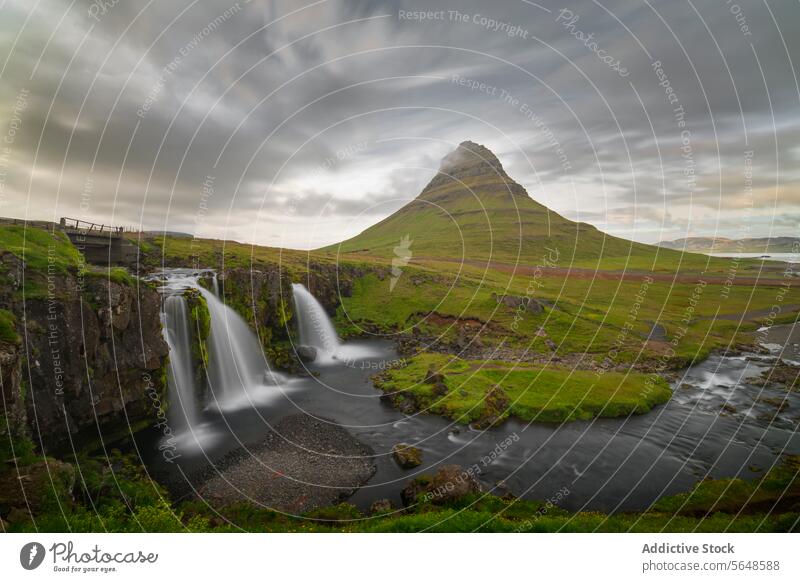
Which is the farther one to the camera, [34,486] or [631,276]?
[631,276]

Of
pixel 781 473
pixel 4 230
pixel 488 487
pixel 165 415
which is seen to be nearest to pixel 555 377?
pixel 781 473

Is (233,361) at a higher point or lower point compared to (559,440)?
higher

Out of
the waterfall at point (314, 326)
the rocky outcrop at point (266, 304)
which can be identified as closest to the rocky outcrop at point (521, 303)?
the waterfall at point (314, 326)

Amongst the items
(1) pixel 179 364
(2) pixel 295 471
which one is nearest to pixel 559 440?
(2) pixel 295 471

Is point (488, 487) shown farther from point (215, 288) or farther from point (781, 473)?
point (215, 288)

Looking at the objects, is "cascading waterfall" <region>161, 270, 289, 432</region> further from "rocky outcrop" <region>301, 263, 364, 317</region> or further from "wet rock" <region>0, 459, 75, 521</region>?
"rocky outcrop" <region>301, 263, 364, 317</region>

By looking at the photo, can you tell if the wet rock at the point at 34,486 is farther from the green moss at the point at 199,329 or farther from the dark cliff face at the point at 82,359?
the green moss at the point at 199,329

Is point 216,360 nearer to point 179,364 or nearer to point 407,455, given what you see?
point 179,364
